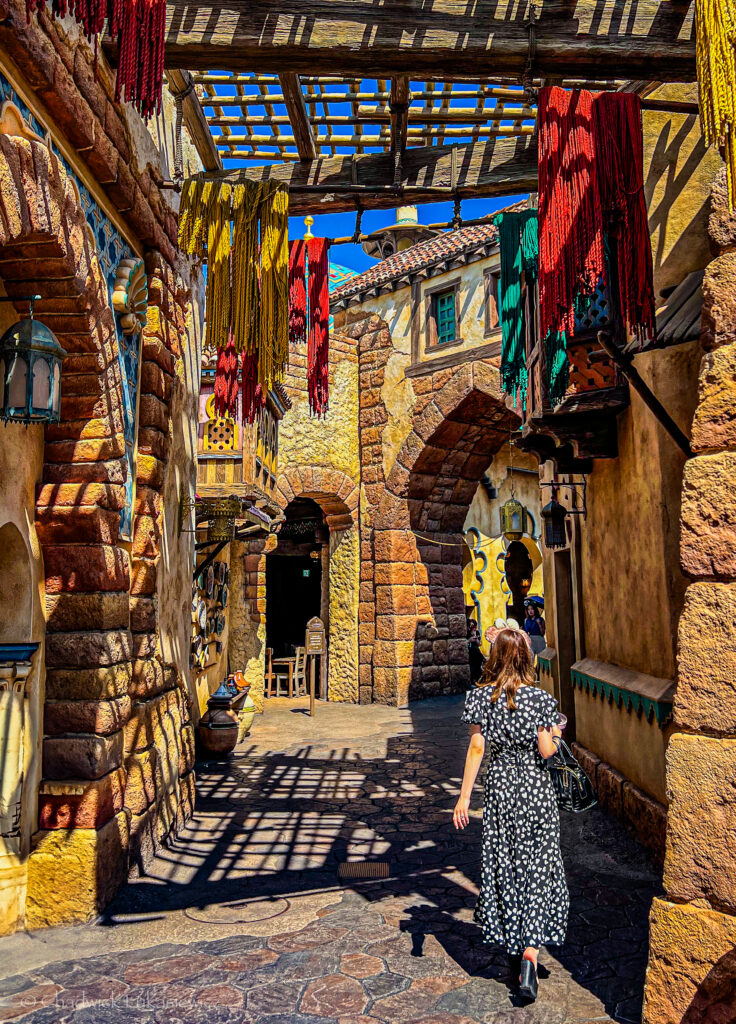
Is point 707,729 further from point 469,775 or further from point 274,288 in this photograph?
point 274,288

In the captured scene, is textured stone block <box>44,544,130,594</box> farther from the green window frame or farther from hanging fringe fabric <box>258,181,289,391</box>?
the green window frame

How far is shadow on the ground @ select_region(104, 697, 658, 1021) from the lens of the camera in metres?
3.80

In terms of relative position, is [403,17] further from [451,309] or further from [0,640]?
[451,309]

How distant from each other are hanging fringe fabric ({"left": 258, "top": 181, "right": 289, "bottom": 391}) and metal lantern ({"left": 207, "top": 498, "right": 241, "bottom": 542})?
3.49 m

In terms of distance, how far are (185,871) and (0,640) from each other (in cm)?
213

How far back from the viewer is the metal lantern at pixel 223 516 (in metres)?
8.00

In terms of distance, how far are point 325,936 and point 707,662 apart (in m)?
2.56

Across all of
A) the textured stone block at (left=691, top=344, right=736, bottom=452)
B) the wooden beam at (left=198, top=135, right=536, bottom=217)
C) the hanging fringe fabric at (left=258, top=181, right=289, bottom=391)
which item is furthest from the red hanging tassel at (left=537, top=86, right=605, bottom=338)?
the hanging fringe fabric at (left=258, top=181, right=289, bottom=391)

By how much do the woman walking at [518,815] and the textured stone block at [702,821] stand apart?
66 cm

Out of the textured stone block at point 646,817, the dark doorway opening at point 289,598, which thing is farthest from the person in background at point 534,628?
the dark doorway opening at point 289,598

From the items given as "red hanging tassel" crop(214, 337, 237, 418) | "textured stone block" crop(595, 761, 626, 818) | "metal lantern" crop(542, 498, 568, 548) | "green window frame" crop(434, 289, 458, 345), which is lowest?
"textured stone block" crop(595, 761, 626, 818)

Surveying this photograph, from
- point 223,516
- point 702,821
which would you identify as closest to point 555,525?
point 223,516

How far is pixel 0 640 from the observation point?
4.18m

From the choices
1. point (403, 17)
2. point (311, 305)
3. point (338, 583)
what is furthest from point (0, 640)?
point (338, 583)
